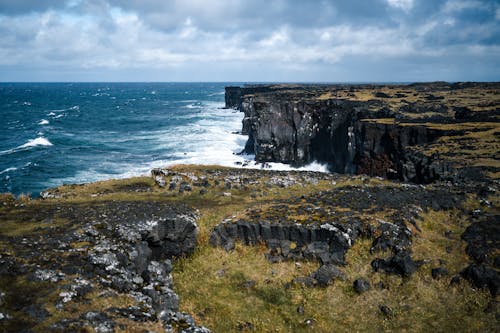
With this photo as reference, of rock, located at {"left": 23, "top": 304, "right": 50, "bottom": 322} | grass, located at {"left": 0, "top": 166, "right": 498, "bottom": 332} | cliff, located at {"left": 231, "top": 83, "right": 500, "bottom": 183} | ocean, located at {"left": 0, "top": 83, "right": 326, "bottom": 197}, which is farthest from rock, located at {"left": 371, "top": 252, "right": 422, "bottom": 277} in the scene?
ocean, located at {"left": 0, "top": 83, "right": 326, "bottom": 197}

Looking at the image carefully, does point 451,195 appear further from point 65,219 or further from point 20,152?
point 20,152

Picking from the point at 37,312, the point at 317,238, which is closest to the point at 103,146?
the point at 317,238

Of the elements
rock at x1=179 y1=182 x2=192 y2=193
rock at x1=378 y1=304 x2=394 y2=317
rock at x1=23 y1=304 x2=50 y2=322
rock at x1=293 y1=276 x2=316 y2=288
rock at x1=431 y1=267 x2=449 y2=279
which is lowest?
rock at x1=378 y1=304 x2=394 y2=317

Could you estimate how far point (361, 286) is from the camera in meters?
24.1

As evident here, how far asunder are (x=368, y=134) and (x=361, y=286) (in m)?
46.2

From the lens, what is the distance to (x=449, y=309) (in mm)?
21859

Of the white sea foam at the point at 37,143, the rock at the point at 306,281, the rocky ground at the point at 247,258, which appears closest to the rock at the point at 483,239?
the rocky ground at the point at 247,258

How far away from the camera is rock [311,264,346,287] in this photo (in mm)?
25133

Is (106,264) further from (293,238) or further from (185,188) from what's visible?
(185,188)

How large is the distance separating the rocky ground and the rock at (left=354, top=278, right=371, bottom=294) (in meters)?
0.07

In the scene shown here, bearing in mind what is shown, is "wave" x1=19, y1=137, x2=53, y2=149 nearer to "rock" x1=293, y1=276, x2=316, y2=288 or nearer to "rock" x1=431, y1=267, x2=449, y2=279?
"rock" x1=293, y1=276, x2=316, y2=288

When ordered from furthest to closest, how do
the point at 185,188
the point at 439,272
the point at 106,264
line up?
1. the point at 185,188
2. the point at 439,272
3. the point at 106,264

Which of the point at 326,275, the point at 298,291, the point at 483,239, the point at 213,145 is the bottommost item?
the point at 298,291

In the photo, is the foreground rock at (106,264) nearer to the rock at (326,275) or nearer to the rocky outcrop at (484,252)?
the rock at (326,275)
